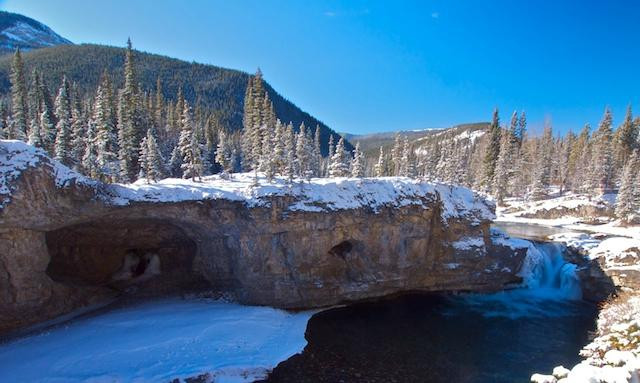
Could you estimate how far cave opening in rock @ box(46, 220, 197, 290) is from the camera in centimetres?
2791

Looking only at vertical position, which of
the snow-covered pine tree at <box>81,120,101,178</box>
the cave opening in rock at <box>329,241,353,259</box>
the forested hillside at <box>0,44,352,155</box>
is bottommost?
the cave opening in rock at <box>329,241,353,259</box>

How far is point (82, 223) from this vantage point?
2600 cm

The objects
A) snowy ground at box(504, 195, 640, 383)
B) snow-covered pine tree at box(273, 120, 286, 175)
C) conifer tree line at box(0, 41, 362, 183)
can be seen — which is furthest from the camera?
snow-covered pine tree at box(273, 120, 286, 175)

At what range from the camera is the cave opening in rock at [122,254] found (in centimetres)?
2791

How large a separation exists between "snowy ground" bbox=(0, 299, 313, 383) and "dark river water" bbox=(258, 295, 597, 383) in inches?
81.1

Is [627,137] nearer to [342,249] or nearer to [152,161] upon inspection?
[342,249]

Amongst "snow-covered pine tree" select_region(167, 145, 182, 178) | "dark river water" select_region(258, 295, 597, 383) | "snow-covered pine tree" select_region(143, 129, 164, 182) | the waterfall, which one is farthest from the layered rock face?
"snow-covered pine tree" select_region(167, 145, 182, 178)

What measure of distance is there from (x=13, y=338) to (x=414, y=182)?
30.6 m

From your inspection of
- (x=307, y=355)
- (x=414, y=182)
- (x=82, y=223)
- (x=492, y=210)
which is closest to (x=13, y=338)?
(x=82, y=223)

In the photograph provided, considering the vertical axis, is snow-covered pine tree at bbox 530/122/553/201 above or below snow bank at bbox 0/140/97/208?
above

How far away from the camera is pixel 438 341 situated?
2369 centimetres

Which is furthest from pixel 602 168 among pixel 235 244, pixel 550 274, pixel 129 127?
pixel 129 127

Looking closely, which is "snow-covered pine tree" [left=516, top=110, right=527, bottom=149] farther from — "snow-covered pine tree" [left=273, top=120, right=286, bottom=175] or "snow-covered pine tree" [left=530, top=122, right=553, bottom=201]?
"snow-covered pine tree" [left=273, top=120, right=286, bottom=175]

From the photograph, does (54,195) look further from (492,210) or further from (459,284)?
(492,210)
